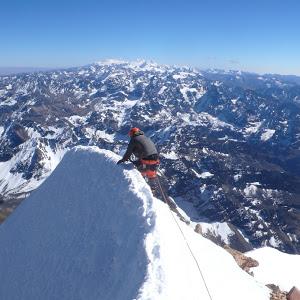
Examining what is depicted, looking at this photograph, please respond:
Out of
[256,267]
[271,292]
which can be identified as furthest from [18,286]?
[256,267]

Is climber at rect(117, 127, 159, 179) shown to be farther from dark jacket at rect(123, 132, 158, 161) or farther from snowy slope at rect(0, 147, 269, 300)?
snowy slope at rect(0, 147, 269, 300)

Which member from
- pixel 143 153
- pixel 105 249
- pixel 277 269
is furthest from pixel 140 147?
pixel 277 269

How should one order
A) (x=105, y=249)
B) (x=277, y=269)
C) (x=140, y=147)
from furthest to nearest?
(x=277, y=269)
(x=140, y=147)
(x=105, y=249)

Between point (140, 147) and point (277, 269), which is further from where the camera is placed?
point (277, 269)

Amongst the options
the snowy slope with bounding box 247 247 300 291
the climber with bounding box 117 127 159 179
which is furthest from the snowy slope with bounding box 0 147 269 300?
the snowy slope with bounding box 247 247 300 291

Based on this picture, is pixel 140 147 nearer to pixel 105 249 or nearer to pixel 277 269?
pixel 105 249

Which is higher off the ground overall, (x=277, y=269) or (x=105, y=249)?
(x=105, y=249)
